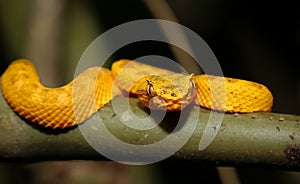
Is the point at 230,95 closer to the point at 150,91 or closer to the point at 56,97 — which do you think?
the point at 150,91

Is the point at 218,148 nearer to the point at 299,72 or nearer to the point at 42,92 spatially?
the point at 42,92

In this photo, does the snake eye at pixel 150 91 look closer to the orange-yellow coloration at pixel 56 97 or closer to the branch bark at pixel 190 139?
the branch bark at pixel 190 139

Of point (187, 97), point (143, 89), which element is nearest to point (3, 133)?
point (143, 89)

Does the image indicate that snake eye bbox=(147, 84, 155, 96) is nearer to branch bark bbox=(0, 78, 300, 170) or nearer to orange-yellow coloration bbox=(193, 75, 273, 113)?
branch bark bbox=(0, 78, 300, 170)

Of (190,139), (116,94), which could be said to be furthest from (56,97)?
(190,139)

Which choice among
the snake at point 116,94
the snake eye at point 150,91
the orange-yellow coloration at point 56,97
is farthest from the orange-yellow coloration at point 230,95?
the orange-yellow coloration at point 56,97

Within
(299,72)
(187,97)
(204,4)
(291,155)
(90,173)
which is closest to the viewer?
(291,155)
